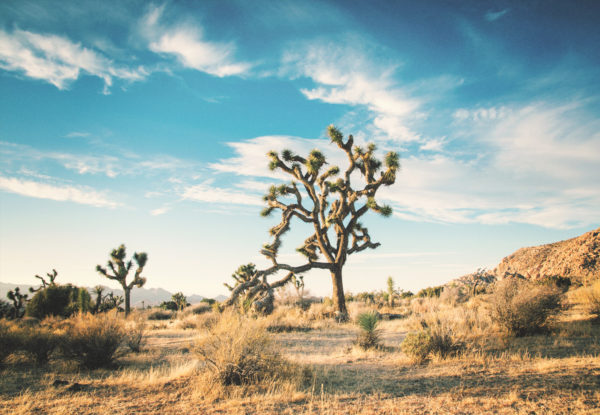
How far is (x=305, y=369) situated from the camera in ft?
19.6

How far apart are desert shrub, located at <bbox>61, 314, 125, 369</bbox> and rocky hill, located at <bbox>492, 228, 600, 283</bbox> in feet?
75.4

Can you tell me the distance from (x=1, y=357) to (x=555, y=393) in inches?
402

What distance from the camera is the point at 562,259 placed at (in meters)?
25.0

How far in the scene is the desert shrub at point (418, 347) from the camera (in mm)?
6547

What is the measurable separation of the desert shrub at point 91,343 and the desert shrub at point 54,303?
1193cm

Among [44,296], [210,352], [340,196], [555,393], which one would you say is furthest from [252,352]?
[44,296]

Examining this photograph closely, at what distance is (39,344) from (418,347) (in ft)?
27.3

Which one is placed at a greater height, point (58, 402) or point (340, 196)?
point (340, 196)

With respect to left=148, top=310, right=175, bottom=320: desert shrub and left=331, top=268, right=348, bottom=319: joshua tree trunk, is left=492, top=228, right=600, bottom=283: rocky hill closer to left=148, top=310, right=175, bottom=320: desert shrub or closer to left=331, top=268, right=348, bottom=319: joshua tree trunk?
left=331, top=268, right=348, bottom=319: joshua tree trunk

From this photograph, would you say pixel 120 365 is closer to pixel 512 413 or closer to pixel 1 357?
pixel 1 357

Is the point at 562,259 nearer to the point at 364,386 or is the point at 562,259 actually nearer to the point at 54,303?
the point at 364,386

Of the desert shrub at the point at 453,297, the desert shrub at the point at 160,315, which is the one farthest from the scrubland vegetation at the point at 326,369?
the desert shrub at the point at 160,315

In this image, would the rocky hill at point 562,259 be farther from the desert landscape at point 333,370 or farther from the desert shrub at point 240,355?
the desert shrub at point 240,355

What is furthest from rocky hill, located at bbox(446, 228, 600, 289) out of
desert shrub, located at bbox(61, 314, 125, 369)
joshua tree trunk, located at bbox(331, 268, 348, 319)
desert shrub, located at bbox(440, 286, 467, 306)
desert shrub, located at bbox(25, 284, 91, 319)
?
desert shrub, located at bbox(25, 284, 91, 319)
